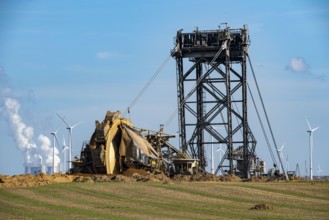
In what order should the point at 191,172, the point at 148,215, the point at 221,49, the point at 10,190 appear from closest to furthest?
1. the point at 148,215
2. the point at 10,190
3. the point at 191,172
4. the point at 221,49

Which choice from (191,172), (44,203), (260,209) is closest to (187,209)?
(260,209)

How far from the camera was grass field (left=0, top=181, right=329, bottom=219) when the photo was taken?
46125mm

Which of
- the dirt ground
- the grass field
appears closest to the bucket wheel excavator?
the dirt ground

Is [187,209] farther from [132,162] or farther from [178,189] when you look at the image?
[132,162]

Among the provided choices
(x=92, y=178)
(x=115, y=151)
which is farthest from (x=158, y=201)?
(x=115, y=151)

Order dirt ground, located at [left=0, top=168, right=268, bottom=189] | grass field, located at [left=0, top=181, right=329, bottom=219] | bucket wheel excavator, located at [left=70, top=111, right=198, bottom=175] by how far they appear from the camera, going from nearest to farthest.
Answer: grass field, located at [left=0, top=181, right=329, bottom=219]
dirt ground, located at [left=0, top=168, right=268, bottom=189]
bucket wheel excavator, located at [left=70, top=111, right=198, bottom=175]

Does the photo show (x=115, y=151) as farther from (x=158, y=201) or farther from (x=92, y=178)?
(x=158, y=201)

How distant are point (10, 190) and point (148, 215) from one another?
16.2 metres

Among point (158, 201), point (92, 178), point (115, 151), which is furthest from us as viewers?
point (115, 151)

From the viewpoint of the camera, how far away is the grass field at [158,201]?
4612 cm

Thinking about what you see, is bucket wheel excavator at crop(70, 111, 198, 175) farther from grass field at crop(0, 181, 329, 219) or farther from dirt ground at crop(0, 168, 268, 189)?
grass field at crop(0, 181, 329, 219)

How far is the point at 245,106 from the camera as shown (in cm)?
10431

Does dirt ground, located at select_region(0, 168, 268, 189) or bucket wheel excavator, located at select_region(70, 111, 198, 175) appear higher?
bucket wheel excavator, located at select_region(70, 111, 198, 175)

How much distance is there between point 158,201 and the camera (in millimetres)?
54500
